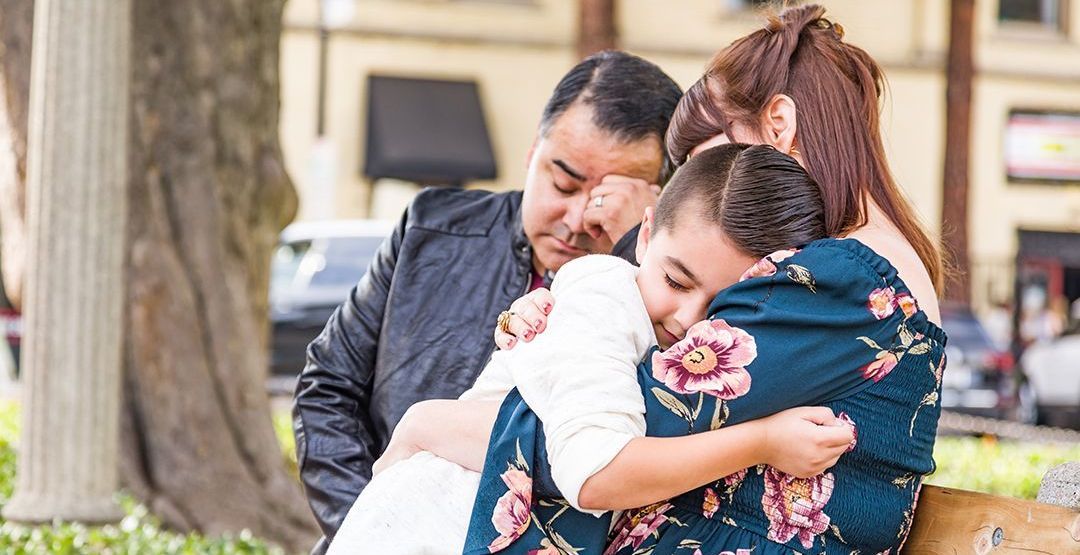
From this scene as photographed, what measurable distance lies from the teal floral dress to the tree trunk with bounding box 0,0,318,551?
4503 mm

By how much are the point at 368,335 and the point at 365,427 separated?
192mm

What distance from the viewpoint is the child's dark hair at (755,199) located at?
2.25 m

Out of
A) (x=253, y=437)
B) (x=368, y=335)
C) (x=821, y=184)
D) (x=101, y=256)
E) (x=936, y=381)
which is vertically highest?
(x=821, y=184)

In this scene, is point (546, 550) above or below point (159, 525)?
above

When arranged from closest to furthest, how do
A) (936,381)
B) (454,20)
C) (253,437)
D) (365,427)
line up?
1. (936,381)
2. (365,427)
3. (253,437)
4. (454,20)

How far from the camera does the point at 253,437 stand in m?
6.79

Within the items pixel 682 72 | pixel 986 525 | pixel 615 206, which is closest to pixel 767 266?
pixel 986 525

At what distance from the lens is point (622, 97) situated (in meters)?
3.24

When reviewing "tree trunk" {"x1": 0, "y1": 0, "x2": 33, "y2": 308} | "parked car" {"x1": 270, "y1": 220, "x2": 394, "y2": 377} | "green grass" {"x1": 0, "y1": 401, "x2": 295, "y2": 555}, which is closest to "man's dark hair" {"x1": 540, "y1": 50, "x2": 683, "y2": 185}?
"green grass" {"x1": 0, "y1": 401, "x2": 295, "y2": 555}

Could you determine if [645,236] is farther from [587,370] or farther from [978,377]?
[978,377]

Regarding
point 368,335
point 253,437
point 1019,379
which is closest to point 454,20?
point 1019,379

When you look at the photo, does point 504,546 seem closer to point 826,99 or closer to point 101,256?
point 826,99

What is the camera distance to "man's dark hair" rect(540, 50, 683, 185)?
3217 millimetres

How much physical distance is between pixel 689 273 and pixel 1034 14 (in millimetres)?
26278
